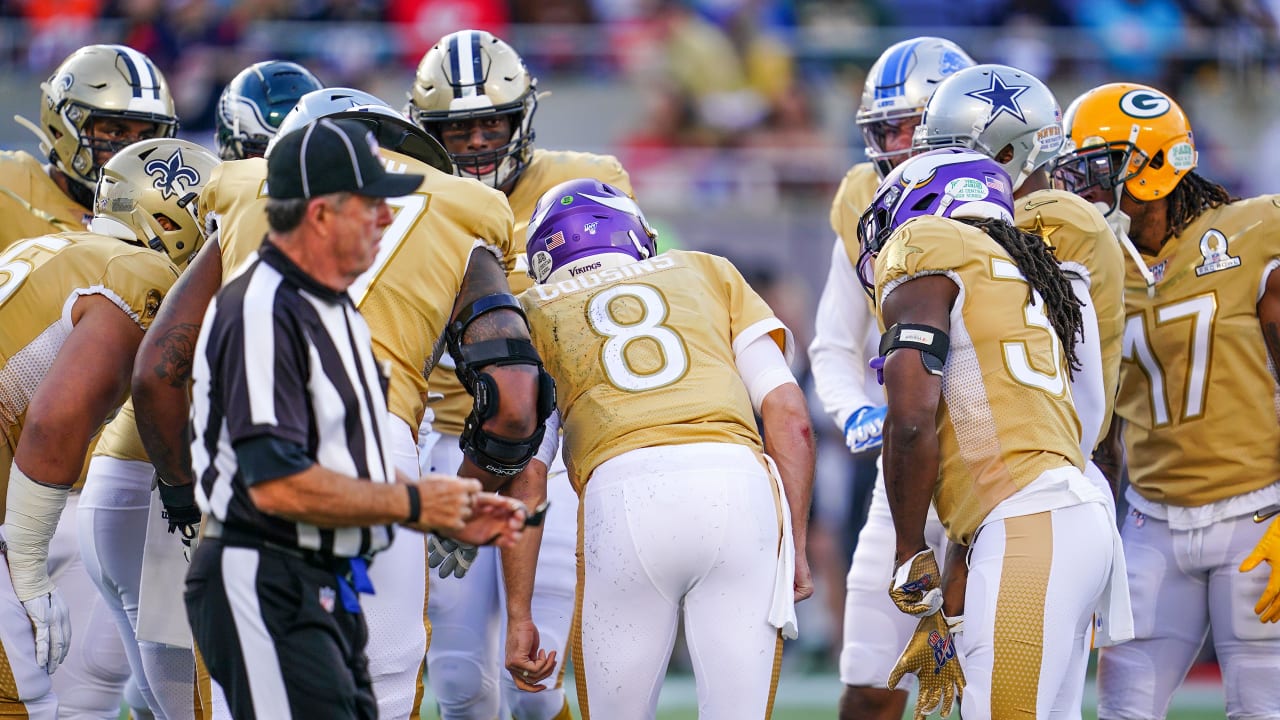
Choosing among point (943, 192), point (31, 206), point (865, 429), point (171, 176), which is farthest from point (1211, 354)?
point (31, 206)

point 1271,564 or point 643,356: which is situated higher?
point 643,356

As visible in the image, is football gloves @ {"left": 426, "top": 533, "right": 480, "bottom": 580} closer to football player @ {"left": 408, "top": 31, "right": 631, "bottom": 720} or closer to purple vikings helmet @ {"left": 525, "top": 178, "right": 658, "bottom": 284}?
football player @ {"left": 408, "top": 31, "right": 631, "bottom": 720}

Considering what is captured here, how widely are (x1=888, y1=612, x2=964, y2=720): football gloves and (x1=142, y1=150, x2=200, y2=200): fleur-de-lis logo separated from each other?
2721 millimetres

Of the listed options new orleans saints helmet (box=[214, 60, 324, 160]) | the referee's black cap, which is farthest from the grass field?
the referee's black cap

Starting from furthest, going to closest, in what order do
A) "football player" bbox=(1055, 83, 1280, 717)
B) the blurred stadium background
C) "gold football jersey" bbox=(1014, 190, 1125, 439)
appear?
1. the blurred stadium background
2. "football player" bbox=(1055, 83, 1280, 717)
3. "gold football jersey" bbox=(1014, 190, 1125, 439)

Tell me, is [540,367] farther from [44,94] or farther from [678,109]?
[678,109]

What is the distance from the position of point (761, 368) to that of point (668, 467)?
50 centimetres

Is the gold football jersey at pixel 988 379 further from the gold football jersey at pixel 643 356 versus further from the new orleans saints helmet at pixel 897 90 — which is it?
the new orleans saints helmet at pixel 897 90

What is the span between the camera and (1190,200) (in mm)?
5105

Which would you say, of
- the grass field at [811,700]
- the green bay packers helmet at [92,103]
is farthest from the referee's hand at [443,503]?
the grass field at [811,700]

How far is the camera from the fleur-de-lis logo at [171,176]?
187 inches

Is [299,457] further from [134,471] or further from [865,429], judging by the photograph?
[865,429]

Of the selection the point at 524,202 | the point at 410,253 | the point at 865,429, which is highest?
the point at 410,253

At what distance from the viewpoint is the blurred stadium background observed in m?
10.1
